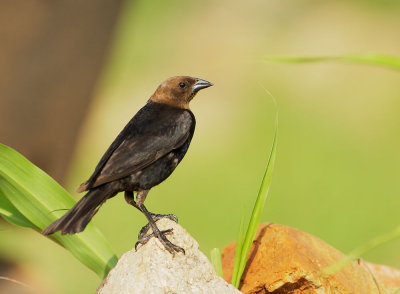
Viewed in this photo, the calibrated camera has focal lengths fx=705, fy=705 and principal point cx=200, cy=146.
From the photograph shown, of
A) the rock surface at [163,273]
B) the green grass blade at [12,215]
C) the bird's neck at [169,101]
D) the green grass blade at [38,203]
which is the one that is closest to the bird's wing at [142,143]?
the bird's neck at [169,101]

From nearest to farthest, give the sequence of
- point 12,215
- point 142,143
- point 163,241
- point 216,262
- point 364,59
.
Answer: point 364,59 < point 163,241 < point 142,143 < point 216,262 < point 12,215

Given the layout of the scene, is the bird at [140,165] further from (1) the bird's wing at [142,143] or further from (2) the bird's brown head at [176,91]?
(2) the bird's brown head at [176,91]

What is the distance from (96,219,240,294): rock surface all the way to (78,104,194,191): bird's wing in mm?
365

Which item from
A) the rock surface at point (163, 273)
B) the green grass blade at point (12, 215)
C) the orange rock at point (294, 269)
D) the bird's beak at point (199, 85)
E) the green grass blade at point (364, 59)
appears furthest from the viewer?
the bird's beak at point (199, 85)

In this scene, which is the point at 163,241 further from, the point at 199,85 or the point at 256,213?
the point at 199,85

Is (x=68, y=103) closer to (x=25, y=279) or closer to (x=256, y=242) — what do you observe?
(x=25, y=279)

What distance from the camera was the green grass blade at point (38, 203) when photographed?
12.1 ft

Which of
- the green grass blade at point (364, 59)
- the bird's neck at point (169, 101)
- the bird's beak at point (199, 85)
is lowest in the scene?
the bird's neck at point (169, 101)

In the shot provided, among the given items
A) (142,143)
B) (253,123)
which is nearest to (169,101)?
(142,143)

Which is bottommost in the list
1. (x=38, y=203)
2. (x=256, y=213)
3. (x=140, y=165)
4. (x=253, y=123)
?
(x=253, y=123)

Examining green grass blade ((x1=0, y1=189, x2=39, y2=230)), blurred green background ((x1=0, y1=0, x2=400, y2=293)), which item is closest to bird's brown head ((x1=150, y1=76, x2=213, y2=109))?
green grass blade ((x1=0, y1=189, x2=39, y2=230))

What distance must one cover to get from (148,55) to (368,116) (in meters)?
4.01

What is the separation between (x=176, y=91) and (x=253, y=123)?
663 cm

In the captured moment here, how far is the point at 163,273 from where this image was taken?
10.1 ft
